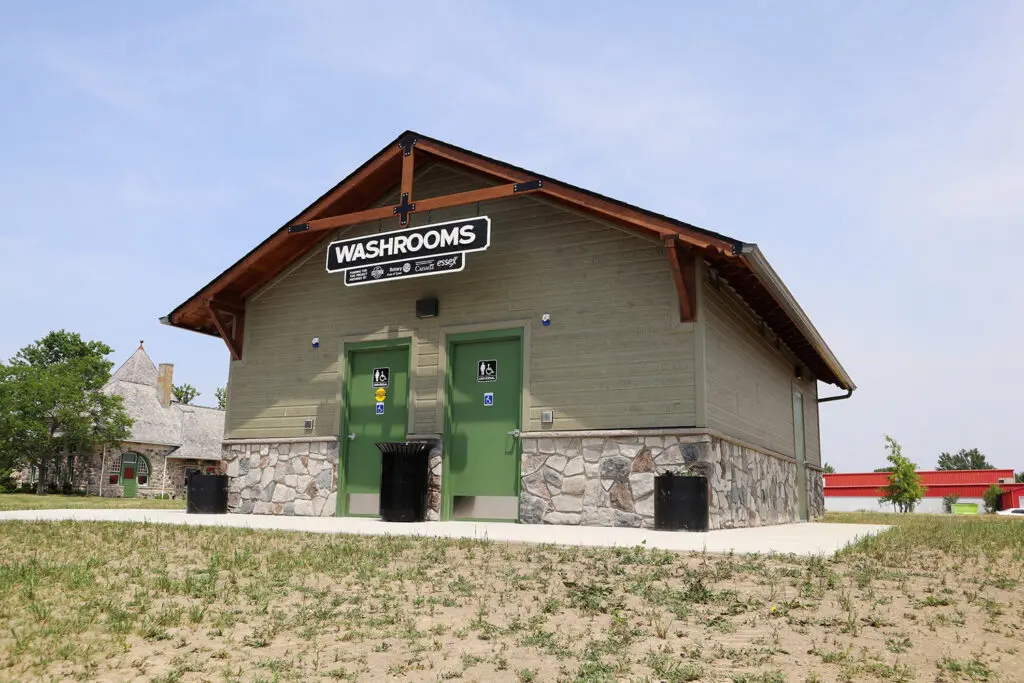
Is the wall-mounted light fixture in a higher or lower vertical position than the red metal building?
higher

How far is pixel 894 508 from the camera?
5200cm

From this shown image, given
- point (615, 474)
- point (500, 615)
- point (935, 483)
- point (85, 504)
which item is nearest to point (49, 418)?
point (85, 504)

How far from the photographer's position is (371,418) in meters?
13.5

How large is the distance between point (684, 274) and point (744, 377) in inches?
124

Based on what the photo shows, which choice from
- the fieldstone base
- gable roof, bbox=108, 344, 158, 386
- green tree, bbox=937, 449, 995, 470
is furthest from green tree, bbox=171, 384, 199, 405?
green tree, bbox=937, 449, 995, 470

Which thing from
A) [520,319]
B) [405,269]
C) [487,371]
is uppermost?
[405,269]

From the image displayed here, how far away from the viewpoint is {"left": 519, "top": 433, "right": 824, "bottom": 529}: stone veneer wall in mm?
11023

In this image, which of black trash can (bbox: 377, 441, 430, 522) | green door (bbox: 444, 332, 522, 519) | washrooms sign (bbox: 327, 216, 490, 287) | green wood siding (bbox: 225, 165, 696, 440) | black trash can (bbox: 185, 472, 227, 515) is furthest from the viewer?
black trash can (bbox: 185, 472, 227, 515)

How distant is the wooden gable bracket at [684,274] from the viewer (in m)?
10.8

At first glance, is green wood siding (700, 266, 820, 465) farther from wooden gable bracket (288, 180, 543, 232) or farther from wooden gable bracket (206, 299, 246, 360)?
wooden gable bracket (206, 299, 246, 360)

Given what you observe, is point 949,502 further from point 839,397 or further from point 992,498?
point 839,397

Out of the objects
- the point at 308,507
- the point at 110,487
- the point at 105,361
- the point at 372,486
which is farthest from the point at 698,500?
the point at 105,361

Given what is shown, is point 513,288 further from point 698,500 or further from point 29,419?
point 29,419

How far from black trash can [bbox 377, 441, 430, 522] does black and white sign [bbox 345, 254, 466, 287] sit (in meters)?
2.62
